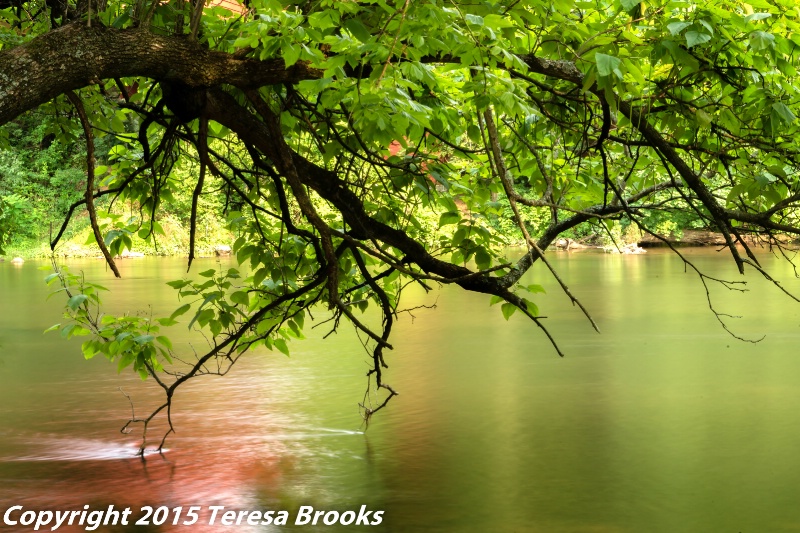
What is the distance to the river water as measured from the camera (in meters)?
5.78

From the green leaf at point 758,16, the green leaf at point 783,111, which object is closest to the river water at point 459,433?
the green leaf at point 783,111

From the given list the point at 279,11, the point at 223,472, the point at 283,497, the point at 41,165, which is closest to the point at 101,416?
the point at 223,472

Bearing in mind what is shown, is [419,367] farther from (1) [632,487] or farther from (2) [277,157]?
(2) [277,157]

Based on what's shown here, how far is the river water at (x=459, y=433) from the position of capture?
578 cm

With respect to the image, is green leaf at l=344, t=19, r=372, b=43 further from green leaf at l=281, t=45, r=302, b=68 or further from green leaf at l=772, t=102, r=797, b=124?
green leaf at l=772, t=102, r=797, b=124

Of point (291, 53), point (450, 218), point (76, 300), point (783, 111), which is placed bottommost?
point (76, 300)

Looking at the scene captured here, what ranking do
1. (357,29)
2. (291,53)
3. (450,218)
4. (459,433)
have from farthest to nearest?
(459,433), (450,218), (291,53), (357,29)

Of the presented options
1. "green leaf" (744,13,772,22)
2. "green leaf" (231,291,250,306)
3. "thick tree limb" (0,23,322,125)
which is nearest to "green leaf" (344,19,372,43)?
"thick tree limb" (0,23,322,125)

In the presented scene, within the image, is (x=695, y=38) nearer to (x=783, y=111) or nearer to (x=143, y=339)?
(x=783, y=111)

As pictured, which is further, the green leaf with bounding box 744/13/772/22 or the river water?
the river water

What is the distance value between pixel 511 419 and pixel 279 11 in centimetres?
610

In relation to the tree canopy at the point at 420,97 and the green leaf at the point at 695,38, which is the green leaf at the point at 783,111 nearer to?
the tree canopy at the point at 420,97

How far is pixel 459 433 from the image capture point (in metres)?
7.59

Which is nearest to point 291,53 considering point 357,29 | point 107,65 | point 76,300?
point 357,29
